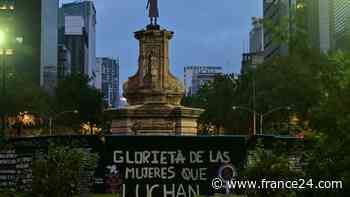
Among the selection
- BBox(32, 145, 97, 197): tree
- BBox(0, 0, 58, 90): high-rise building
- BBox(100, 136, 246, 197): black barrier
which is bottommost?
BBox(32, 145, 97, 197): tree

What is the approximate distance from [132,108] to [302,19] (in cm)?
3141

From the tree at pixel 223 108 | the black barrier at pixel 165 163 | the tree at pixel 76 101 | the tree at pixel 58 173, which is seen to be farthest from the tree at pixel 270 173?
the tree at pixel 76 101

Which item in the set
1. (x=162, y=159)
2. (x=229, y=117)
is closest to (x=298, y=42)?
(x=162, y=159)

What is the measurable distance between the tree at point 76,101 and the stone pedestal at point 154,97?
45949 millimetres

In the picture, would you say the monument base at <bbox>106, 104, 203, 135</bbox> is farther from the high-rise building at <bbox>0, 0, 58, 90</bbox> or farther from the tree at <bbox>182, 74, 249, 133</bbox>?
the high-rise building at <bbox>0, 0, 58, 90</bbox>

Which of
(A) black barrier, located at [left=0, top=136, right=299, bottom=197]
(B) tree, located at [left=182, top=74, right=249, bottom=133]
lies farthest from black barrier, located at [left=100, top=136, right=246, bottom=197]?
(B) tree, located at [left=182, top=74, right=249, bottom=133]

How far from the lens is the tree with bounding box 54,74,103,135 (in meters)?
90.5

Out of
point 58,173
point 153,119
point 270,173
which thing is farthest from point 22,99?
point 270,173

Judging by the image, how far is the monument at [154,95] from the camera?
4031 cm

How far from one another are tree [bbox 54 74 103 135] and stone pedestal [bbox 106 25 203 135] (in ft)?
151

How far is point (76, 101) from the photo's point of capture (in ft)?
298

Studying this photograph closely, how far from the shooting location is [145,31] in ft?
148

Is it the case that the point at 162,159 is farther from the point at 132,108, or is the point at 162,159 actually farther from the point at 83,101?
the point at 83,101

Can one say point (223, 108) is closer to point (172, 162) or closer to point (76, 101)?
point (76, 101)
